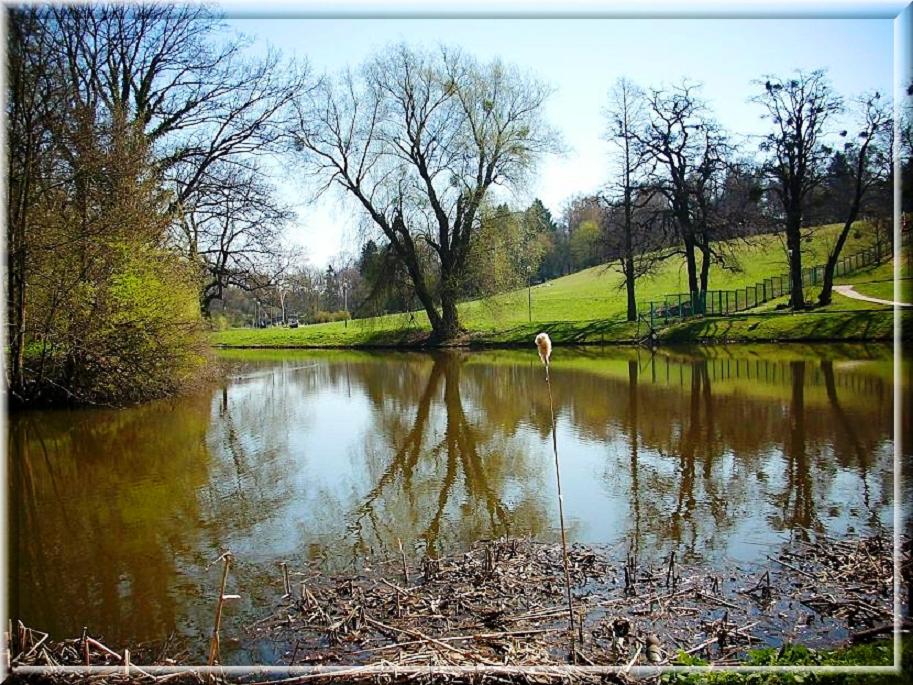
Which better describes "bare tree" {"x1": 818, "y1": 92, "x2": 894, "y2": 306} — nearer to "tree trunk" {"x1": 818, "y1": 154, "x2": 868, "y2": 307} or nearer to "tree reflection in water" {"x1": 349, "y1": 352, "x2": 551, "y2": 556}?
"tree trunk" {"x1": 818, "y1": 154, "x2": 868, "y2": 307}

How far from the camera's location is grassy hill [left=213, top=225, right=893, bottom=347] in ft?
86.1

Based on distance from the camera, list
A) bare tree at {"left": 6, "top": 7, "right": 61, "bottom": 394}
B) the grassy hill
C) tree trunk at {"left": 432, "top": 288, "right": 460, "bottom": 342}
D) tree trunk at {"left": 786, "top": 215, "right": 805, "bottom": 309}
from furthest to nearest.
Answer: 1. tree trunk at {"left": 432, "top": 288, "right": 460, "bottom": 342}
2. tree trunk at {"left": 786, "top": 215, "right": 805, "bottom": 309}
3. the grassy hill
4. bare tree at {"left": 6, "top": 7, "right": 61, "bottom": 394}

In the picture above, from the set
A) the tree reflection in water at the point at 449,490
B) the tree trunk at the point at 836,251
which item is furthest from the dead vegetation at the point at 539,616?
the tree trunk at the point at 836,251

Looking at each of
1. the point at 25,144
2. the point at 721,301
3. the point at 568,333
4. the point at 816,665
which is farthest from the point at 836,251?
the point at 816,665

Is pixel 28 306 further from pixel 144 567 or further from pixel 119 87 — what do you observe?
pixel 119 87

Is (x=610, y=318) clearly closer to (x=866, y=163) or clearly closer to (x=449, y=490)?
(x=866, y=163)

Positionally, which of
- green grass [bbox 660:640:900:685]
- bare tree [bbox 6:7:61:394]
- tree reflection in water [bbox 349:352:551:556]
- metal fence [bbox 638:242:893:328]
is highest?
bare tree [bbox 6:7:61:394]

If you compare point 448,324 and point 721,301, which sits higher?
point 721,301

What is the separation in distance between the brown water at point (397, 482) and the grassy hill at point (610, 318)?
917 cm

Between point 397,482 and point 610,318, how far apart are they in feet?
94.6

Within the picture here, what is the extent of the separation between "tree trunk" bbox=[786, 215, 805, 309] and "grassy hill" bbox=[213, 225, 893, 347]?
54cm

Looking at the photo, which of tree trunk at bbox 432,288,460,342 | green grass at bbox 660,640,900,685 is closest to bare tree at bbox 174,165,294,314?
tree trunk at bbox 432,288,460,342

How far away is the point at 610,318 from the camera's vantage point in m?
36.3

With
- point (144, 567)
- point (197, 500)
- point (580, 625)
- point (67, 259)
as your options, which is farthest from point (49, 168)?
point (580, 625)
